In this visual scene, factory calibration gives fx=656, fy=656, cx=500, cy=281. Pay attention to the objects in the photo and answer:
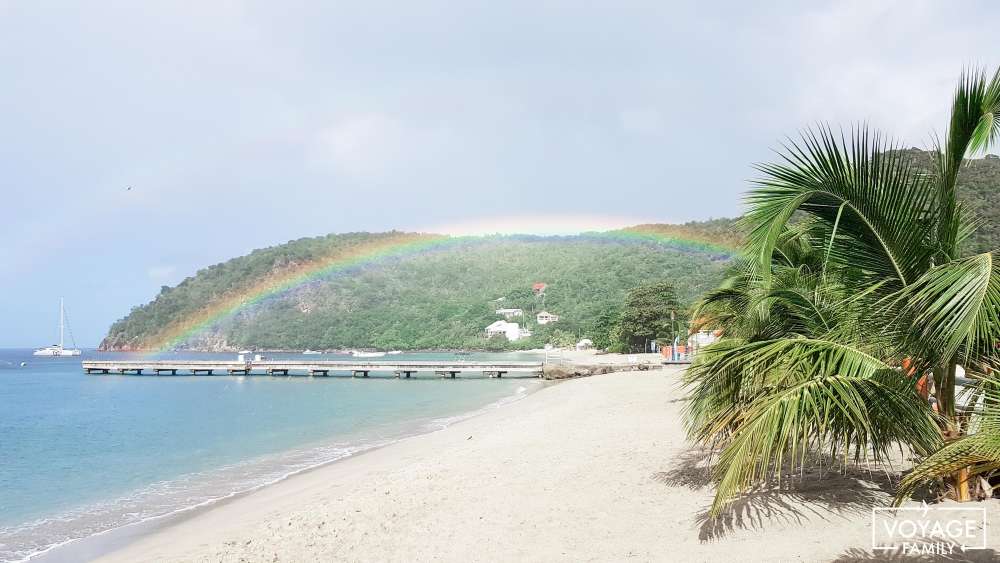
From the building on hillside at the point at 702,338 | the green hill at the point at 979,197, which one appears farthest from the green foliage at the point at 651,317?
the green hill at the point at 979,197

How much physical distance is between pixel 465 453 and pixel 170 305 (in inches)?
5681

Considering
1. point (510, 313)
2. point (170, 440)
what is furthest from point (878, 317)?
point (510, 313)

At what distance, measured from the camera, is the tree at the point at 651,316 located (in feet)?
202

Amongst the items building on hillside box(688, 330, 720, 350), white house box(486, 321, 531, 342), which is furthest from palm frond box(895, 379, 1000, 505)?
white house box(486, 321, 531, 342)

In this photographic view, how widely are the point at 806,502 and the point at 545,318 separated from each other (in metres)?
118

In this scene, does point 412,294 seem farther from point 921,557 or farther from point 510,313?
point 921,557

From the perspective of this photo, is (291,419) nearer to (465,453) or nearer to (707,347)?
(465,453)

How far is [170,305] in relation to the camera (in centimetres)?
13962

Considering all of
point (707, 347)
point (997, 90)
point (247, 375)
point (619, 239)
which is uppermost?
point (619, 239)

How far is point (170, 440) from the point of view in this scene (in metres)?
22.5

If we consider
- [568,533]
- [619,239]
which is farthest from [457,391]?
[619,239]

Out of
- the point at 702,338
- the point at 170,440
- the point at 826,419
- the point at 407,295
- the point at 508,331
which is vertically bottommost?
the point at 170,440

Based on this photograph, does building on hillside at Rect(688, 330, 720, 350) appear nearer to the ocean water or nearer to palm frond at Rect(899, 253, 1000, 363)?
palm frond at Rect(899, 253, 1000, 363)

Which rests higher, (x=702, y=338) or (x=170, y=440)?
(x=702, y=338)
